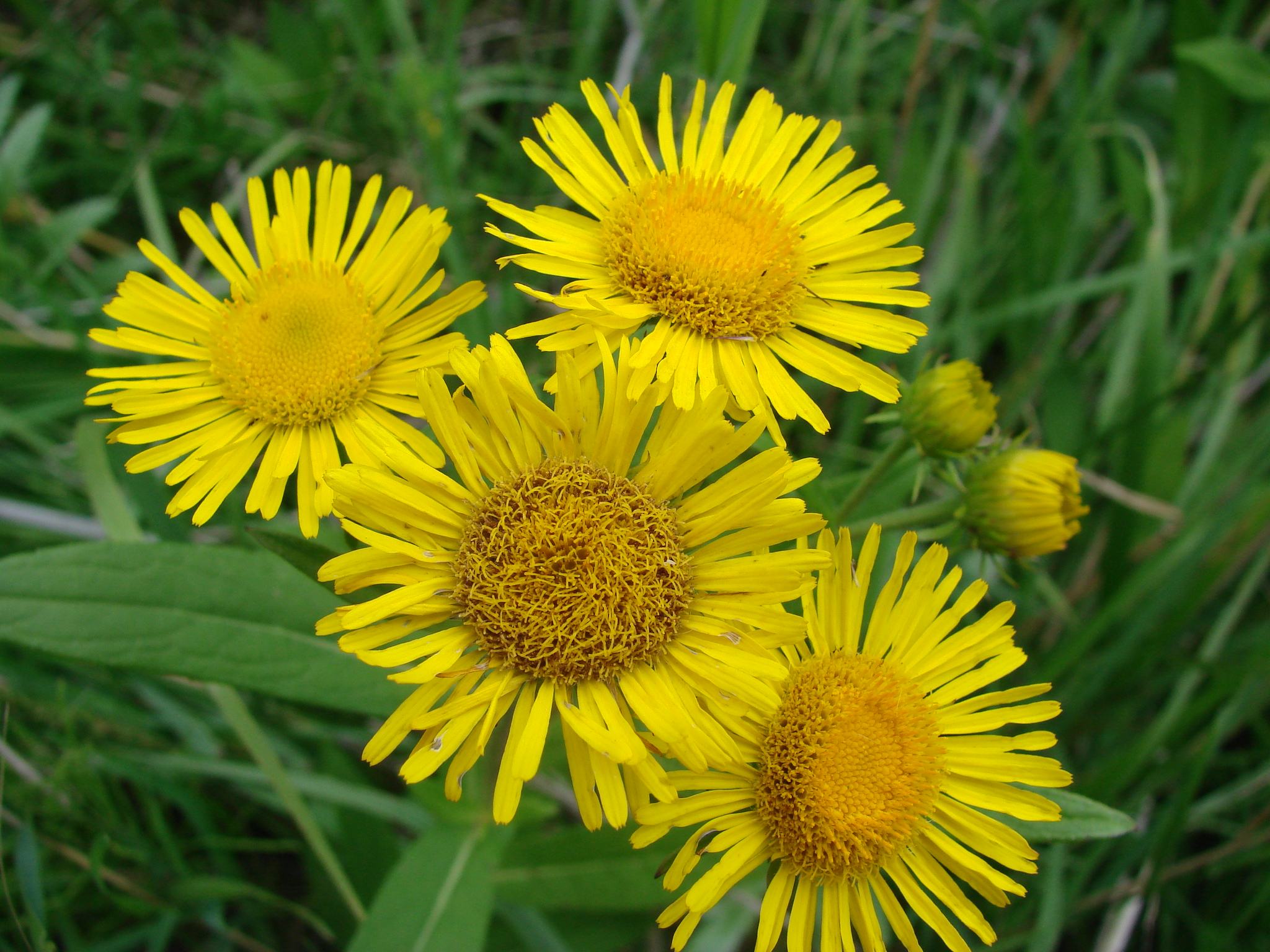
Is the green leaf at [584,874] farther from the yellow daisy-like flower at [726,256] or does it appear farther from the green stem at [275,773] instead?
the yellow daisy-like flower at [726,256]

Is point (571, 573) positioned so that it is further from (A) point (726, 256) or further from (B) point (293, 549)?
(A) point (726, 256)

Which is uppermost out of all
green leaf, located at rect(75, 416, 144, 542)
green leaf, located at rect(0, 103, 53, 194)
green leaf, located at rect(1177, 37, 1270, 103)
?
green leaf, located at rect(1177, 37, 1270, 103)

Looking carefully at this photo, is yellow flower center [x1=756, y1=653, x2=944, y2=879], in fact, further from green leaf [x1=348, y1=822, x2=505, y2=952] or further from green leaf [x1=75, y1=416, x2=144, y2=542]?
green leaf [x1=75, y1=416, x2=144, y2=542]

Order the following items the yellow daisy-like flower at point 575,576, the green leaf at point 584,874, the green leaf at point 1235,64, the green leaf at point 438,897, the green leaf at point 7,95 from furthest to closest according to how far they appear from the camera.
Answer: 1. the green leaf at point 1235,64
2. the green leaf at point 7,95
3. the green leaf at point 584,874
4. the green leaf at point 438,897
5. the yellow daisy-like flower at point 575,576

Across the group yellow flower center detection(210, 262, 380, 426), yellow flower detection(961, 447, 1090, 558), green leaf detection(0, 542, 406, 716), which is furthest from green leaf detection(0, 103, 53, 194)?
yellow flower detection(961, 447, 1090, 558)

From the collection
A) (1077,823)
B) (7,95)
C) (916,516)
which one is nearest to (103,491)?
(7,95)

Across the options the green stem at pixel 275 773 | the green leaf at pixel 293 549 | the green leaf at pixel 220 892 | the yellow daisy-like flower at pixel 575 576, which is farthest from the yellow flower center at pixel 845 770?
the green leaf at pixel 220 892

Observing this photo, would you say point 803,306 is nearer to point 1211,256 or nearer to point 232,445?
point 232,445
